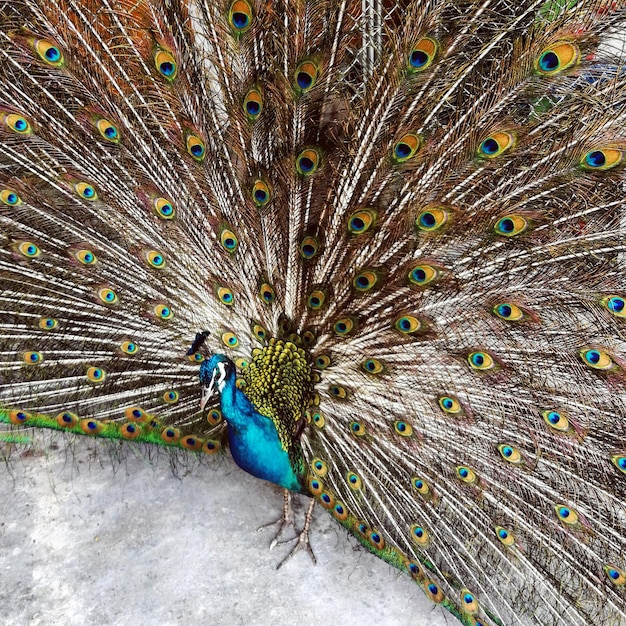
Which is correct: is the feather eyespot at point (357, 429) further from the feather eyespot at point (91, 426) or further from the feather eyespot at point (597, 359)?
the feather eyespot at point (91, 426)

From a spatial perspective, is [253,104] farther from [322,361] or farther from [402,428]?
[402,428]

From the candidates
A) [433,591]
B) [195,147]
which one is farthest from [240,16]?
[433,591]

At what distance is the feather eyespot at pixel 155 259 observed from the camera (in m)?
2.21

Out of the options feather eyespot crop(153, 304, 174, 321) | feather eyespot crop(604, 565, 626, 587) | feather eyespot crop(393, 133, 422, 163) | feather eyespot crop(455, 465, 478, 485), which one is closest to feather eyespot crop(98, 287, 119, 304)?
feather eyespot crop(153, 304, 174, 321)

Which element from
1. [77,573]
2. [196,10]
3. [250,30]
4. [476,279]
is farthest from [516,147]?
[77,573]

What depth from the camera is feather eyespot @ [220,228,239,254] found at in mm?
2113

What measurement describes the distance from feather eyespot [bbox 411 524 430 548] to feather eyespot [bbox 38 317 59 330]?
5.20 feet

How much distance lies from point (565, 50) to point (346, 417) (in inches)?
52.8

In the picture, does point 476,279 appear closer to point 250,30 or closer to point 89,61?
point 250,30

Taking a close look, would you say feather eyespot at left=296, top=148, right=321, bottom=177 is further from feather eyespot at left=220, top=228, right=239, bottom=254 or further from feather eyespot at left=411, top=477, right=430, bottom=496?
feather eyespot at left=411, top=477, right=430, bottom=496

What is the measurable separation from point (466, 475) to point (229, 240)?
45.9 inches

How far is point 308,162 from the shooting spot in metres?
1.91

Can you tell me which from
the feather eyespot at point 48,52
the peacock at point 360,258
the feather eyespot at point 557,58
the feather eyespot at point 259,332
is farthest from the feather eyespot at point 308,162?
the feather eyespot at point 48,52

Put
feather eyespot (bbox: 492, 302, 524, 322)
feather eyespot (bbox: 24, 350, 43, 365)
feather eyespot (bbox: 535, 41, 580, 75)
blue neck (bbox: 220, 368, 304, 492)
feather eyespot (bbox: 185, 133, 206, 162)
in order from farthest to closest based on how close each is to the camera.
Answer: feather eyespot (bbox: 24, 350, 43, 365) → blue neck (bbox: 220, 368, 304, 492) → feather eyespot (bbox: 185, 133, 206, 162) → feather eyespot (bbox: 492, 302, 524, 322) → feather eyespot (bbox: 535, 41, 580, 75)
